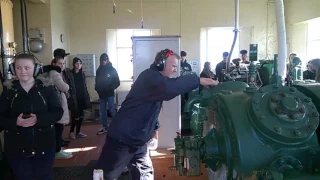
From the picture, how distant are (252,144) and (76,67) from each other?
4.16m

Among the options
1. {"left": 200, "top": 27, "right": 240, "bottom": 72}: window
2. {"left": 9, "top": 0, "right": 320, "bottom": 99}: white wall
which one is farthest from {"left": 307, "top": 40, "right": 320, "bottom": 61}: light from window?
{"left": 200, "top": 27, "right": 240, "bottom": 72}: window

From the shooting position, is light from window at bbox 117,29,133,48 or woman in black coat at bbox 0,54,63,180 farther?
light from window at bbox 117,29,133,48

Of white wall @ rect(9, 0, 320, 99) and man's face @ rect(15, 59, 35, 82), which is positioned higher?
white wall @ rect(9, 0, 320, 99)

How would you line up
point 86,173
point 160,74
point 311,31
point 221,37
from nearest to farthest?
point 160,74
point 86,173
point 311,31
point 221,37

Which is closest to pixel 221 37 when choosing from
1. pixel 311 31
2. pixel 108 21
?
pixel 311 31

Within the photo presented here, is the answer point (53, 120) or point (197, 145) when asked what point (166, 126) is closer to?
point (53, 120)

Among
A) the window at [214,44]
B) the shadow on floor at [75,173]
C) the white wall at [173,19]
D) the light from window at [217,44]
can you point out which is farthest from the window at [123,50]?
the shadow on floor at [75,173]

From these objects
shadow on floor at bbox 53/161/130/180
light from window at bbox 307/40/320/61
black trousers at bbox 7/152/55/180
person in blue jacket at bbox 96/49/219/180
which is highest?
light from window at bbox 307/40/320/61

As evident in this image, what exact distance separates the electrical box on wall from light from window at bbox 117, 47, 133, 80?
29.9 inches

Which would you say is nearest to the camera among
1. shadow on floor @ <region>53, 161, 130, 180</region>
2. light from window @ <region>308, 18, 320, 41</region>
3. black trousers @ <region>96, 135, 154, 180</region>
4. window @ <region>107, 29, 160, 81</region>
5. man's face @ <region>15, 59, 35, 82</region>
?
man's face @ <region>15, 59, 35, 82</region>

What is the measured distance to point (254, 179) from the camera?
1.18 m

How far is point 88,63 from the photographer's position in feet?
26.2

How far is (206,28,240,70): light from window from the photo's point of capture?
874 centimetres

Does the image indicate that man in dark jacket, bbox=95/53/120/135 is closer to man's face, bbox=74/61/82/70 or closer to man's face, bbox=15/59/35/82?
man's face, bbox=74/61/82/70
